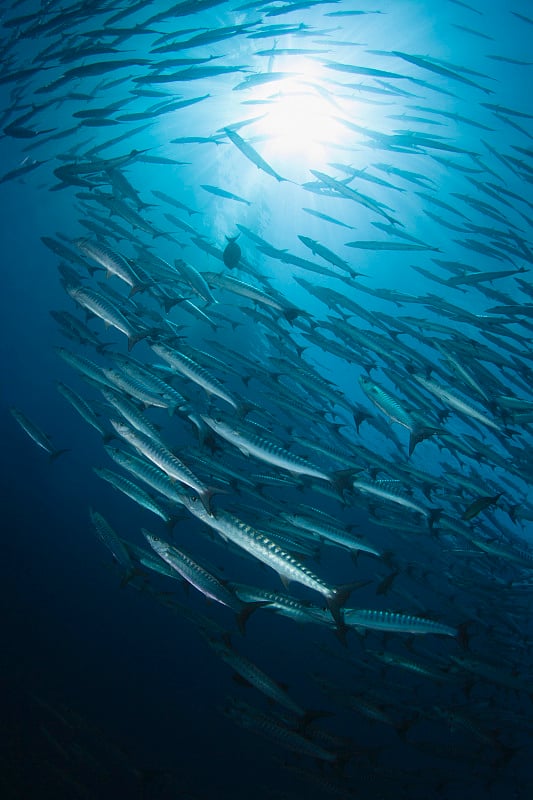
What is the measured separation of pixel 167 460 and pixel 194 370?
4.34 ft

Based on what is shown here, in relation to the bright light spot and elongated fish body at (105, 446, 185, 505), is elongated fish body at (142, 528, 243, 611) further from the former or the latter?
the bright light spot

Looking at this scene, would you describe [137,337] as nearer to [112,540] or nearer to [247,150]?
[112,540]

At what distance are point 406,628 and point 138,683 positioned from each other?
10511 mm

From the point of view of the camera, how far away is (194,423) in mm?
4957

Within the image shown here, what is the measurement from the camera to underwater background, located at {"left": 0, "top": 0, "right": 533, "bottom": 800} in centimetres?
A: 538

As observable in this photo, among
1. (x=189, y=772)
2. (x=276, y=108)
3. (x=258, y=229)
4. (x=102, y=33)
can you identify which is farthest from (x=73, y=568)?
(x=258, y=229)

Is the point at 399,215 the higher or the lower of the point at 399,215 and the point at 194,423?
the higher

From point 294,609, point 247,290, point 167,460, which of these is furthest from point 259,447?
point 247,290

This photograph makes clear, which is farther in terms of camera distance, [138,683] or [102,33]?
[138,683]

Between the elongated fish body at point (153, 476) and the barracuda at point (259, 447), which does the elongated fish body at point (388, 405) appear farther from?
the elongated fish body at point (153, 476)

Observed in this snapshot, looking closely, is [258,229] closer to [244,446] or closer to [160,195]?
[160,195]

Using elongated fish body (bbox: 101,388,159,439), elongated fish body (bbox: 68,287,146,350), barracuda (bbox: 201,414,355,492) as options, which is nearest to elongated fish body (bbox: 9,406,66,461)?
elongated fish body (bbox: 101,388,159,439)

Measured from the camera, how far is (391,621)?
15.8 ft

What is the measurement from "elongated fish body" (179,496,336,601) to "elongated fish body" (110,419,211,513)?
0.21m
